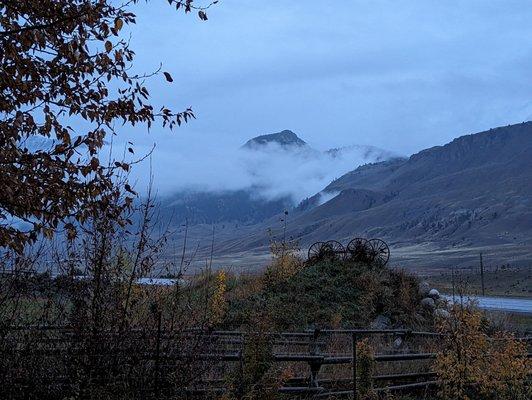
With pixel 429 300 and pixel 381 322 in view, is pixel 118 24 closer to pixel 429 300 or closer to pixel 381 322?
pixel 381 322

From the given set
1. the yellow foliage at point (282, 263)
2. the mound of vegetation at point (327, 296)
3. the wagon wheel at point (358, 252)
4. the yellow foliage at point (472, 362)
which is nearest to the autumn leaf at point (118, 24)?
the yellow foliage at point (472, 362)

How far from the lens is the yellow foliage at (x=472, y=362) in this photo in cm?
1198

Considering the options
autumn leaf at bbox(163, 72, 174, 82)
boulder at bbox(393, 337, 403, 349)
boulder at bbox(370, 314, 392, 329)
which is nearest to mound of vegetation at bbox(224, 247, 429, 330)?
boulder at bbox(370, 314, 392, 329)

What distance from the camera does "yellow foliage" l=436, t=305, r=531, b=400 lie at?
472 inches

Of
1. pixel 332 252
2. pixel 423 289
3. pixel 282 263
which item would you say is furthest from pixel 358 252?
pixel 282 263

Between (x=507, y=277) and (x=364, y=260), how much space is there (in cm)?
6665

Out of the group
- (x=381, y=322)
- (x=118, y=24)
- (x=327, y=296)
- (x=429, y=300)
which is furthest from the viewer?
(x=429, y=300)

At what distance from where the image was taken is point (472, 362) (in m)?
12.3

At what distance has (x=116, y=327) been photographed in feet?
24.4

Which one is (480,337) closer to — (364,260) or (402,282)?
(402,282)

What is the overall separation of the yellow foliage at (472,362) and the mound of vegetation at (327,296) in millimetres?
7369

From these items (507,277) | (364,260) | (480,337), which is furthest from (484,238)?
(480,337)

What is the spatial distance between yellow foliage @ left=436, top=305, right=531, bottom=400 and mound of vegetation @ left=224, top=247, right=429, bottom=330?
7.37m

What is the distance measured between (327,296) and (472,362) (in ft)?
33.7
